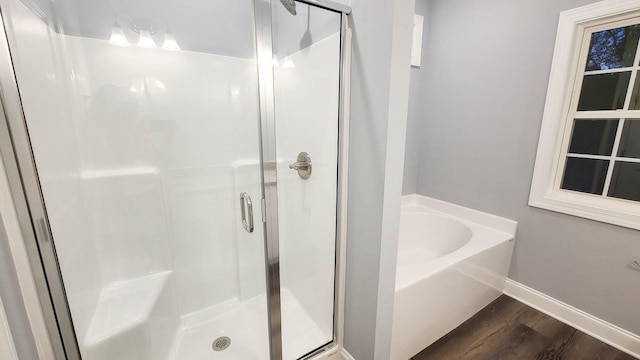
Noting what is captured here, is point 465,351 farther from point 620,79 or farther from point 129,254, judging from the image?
point 129,254

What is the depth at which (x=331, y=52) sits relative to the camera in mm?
1131

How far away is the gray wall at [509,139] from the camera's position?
154 cm

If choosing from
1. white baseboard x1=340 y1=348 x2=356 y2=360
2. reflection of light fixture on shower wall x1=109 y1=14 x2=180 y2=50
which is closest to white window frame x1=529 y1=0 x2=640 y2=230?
white baseboard x1=340 y1=348 x2=356 y2=360

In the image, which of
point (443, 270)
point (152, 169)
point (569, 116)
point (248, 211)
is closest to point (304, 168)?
point (248, 211)

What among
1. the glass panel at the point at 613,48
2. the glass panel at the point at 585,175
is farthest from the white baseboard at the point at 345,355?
the glass panel at the point at 613,48

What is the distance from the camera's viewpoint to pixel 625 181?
61.2 inches

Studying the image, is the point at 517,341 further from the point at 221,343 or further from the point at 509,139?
the point at 221,343

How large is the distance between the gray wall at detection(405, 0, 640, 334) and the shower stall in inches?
63.3

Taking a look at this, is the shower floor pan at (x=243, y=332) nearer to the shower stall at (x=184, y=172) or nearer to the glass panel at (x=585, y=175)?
the shower stall at (x=184, y=172)

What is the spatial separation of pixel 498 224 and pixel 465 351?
1049 millimetres

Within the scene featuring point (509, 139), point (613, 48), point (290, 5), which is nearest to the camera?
point (290, 5)

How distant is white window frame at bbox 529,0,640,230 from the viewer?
145 centimetres

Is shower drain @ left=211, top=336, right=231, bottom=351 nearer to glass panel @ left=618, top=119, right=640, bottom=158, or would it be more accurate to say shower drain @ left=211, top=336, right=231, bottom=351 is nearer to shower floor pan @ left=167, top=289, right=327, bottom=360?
shower floor pan @ left=167, top=289, right=327, bottom=360

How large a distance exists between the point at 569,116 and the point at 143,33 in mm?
2776
